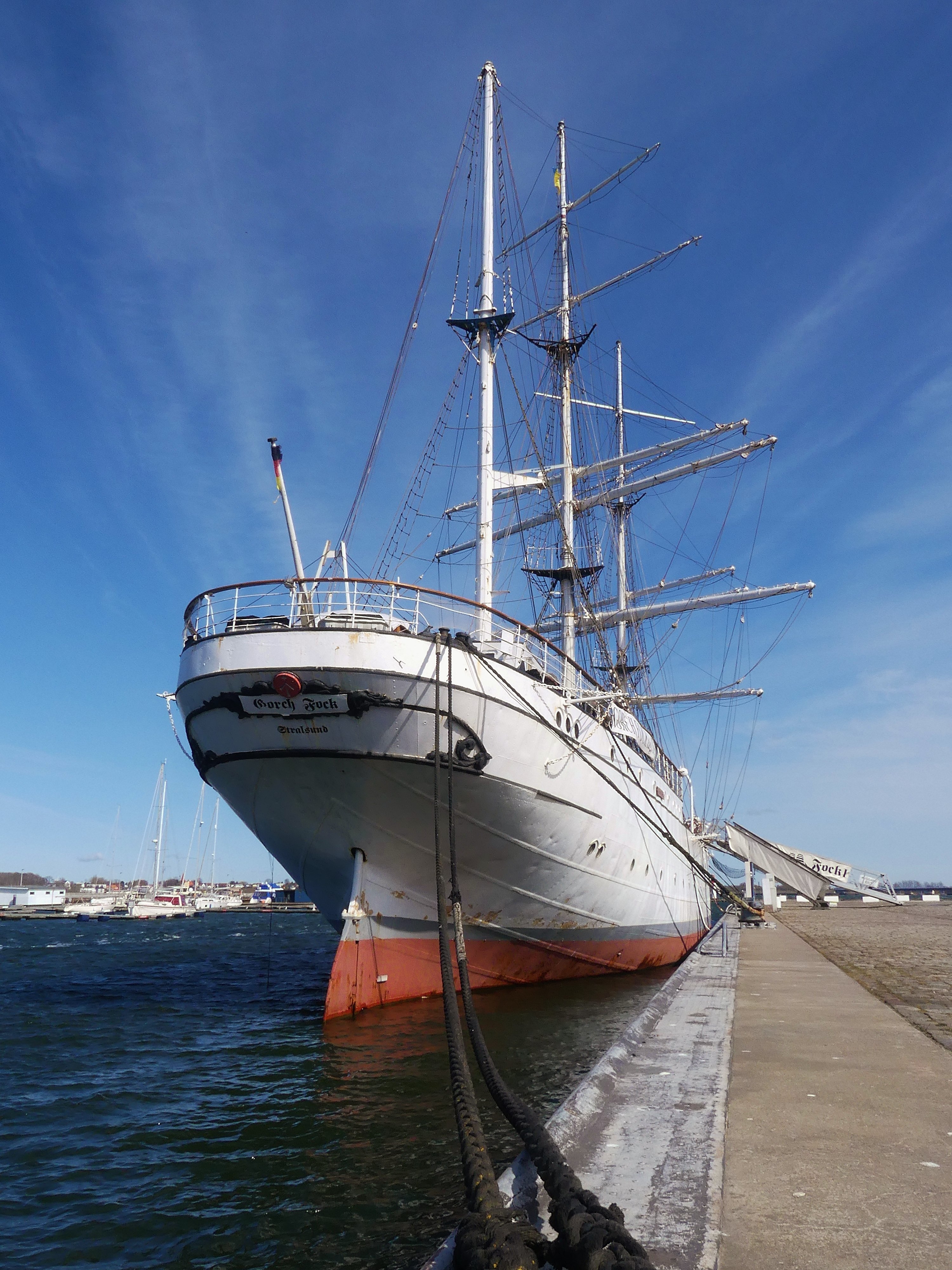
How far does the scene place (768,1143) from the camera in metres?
3.66

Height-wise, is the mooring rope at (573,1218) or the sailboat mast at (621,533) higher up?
the sailboat mast at (621,533)

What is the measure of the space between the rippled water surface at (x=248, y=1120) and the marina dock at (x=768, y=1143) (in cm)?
176

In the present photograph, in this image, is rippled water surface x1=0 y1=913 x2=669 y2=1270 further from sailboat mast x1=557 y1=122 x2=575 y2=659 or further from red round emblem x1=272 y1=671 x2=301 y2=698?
sailboat mast x1=557 y1=122 x2=575 y2=659

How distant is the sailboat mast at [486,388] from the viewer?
16.0 meters

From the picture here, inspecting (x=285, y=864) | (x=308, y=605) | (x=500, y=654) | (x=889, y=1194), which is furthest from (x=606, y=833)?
(x=889, y=1194)

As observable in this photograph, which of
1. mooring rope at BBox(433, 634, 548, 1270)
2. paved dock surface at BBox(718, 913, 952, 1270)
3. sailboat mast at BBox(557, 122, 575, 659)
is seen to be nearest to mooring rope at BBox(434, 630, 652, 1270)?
mooring rope at BBox(433, 634, 548, 1270)

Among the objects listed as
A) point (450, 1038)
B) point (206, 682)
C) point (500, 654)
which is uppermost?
point (500, 654)

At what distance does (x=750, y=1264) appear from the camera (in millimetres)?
2492

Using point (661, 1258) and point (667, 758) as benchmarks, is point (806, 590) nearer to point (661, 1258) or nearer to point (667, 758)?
point (667, 758)

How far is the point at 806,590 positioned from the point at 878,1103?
27762 millimetres

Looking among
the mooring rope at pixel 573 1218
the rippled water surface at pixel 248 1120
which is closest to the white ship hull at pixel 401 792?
the rippled water surface at pixel 248 1120

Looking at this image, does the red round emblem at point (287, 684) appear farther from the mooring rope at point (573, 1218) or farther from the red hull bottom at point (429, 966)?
the mooring rope at point (573, 1218)

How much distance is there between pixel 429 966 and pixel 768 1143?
411 inches

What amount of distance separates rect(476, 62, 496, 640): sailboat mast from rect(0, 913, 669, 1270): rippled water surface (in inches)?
285
